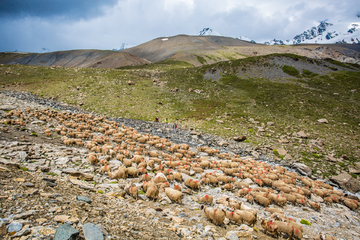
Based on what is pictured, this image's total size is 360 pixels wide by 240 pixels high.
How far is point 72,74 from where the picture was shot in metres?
56.2

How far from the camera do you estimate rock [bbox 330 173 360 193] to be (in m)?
16.4

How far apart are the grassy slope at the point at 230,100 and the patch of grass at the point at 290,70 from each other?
3577mm

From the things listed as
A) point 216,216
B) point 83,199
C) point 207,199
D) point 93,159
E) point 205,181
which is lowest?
point 205,181

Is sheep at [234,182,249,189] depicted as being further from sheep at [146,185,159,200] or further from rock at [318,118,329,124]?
rock at [318,118,329,124]

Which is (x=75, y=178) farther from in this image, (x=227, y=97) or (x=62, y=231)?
(x=227, y=97)

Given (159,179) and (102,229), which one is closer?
(102,229)

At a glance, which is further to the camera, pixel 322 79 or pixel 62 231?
pixel 322 79

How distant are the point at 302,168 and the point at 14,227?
78.6 feet

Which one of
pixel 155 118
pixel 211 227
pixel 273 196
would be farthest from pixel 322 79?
pixel 211 227

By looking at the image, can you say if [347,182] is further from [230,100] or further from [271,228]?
[230,100]

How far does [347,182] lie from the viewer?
1692cm

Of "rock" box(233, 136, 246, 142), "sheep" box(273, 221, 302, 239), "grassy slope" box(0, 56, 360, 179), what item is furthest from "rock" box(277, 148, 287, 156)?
"sheep" box(273, 221, 302, 239)

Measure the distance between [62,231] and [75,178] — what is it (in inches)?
210

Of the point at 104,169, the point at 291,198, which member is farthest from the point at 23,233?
the point at 291,198
